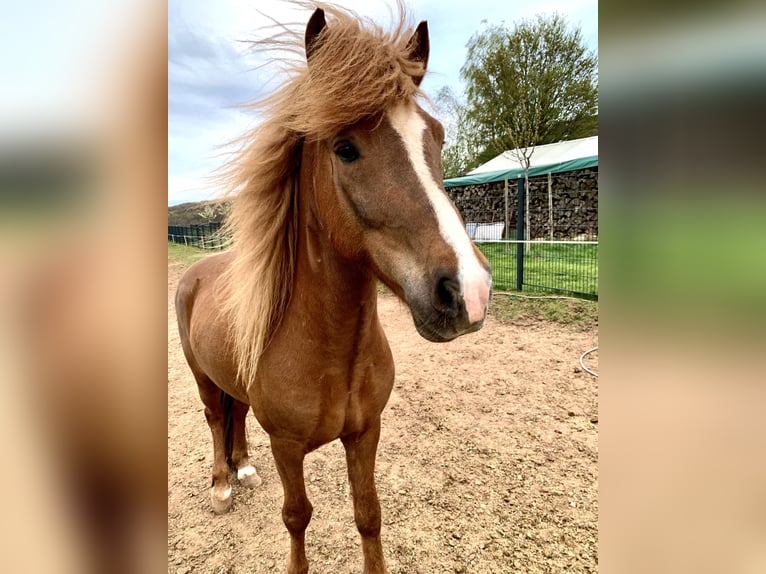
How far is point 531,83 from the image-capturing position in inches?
358

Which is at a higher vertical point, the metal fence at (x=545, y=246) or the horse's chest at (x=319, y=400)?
the metal fence at (x=545, y=246)

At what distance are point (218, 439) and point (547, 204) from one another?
11.3 meters

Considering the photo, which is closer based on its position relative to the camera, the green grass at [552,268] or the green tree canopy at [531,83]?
the green grass at [552,268]

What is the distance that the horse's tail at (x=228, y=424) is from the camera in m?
2.53

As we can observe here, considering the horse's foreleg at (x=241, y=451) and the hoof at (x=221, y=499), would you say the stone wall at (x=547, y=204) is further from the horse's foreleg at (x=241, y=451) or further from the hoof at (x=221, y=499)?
the hoof at (x=221, y=499)

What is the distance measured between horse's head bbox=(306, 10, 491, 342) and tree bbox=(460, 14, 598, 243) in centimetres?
772

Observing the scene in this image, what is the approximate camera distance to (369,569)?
1.81 m

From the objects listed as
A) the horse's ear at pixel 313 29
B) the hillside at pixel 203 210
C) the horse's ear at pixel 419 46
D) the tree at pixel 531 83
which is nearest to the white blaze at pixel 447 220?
the horse's ear at pixel 419 46

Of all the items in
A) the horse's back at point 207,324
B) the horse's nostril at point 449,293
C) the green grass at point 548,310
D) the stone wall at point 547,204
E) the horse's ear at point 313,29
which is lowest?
the green grass at point 548,310
